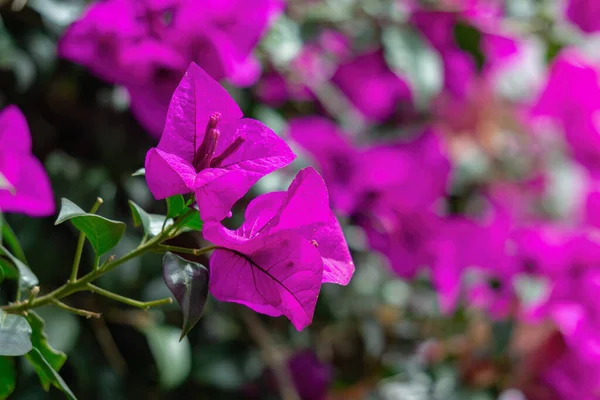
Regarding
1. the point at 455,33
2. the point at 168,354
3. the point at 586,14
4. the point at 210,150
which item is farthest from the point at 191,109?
the point at 586,14

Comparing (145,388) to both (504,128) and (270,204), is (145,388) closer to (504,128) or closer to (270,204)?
(270,204)

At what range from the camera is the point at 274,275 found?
0.35 m

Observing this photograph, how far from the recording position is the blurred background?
2.05 feet

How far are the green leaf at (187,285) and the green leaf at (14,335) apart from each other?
0.07 m

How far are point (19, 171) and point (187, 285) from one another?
0.21 m

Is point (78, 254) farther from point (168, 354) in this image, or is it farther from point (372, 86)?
point (372, 86)

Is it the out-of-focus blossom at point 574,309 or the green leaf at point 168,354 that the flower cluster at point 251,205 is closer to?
the green leaf at point 168,354

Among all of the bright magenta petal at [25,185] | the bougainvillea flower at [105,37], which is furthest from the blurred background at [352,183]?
the bright magenta petal at [25,185]

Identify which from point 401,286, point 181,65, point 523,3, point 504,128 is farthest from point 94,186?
point 504,128

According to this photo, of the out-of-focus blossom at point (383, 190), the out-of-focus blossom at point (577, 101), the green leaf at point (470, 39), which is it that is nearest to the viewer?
the out-of-focus blossom at point (383, 190)

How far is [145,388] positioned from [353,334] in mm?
313

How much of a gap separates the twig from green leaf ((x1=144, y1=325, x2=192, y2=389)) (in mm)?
103

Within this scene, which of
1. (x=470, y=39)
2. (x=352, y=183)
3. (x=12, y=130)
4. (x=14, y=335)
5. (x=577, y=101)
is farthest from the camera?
(x=577, y=101)

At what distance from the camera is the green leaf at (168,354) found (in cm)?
65
